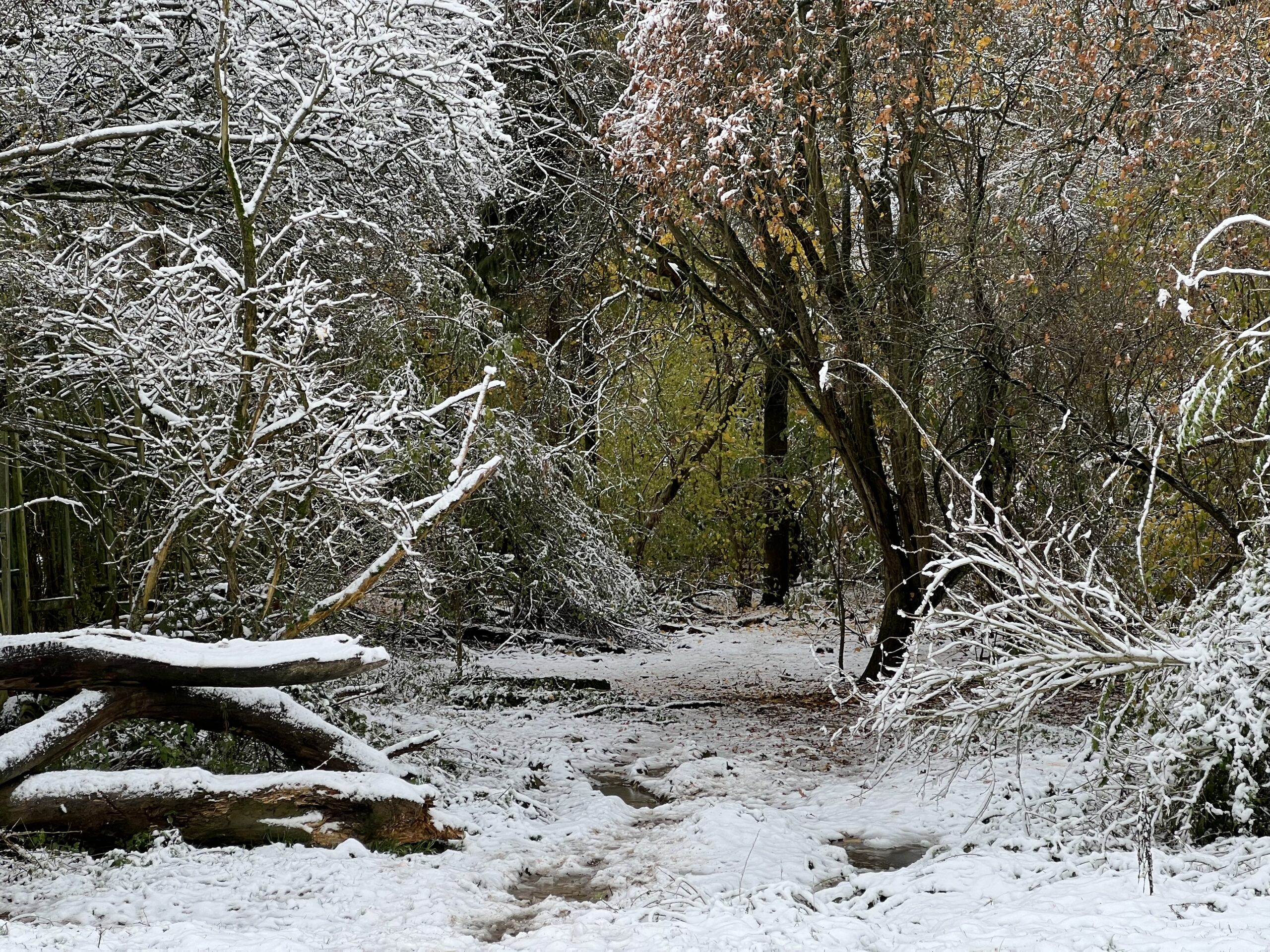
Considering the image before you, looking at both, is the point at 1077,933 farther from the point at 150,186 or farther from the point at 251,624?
the point at 150,186

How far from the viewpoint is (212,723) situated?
635 centimetres

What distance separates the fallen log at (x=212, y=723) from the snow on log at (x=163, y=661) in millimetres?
140

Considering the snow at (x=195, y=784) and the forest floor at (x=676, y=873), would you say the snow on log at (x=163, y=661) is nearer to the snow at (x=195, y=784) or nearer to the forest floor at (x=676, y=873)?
the snow at (x=195, y=784)

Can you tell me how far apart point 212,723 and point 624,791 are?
2975mm

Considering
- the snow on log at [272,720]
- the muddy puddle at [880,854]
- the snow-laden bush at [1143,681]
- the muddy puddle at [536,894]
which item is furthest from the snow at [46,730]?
the muddy puddle at [880,854]

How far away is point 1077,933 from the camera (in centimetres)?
414

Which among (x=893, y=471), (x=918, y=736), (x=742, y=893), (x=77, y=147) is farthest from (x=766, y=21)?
(x=742, y=893)

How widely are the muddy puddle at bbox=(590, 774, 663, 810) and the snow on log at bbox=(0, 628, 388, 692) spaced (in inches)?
92.3

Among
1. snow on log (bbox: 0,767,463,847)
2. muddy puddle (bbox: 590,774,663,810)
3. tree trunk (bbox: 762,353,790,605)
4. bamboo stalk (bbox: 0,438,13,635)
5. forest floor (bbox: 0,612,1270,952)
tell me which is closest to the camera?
forest floor (bbox: 0,612,1270,952)

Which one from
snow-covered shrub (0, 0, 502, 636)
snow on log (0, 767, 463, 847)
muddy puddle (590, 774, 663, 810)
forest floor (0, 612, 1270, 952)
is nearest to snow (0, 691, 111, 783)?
snow on log (0, 767, 463, 847)

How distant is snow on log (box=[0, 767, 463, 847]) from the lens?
557cm

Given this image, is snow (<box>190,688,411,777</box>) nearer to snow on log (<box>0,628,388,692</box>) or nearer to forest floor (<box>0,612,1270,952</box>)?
snow on log (<box>0,628,388,692</box>)

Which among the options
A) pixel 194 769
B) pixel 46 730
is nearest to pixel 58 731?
pixel 46 730

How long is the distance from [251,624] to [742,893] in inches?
145
